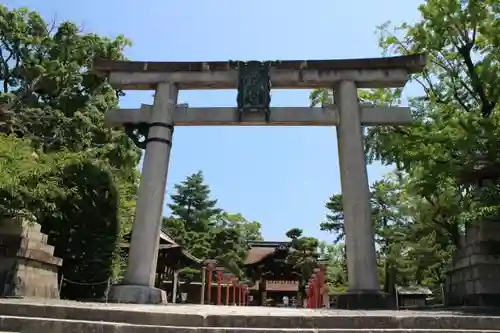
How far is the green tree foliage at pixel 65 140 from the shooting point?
889cm

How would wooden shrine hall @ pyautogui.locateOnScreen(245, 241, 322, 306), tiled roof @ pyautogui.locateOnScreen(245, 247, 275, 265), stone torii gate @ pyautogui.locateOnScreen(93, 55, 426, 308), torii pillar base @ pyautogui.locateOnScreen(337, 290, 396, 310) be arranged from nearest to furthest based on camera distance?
torii pillar base @ pyautogui.locateOnScreen(337, 290, 396, 310)
stone torii gate @ pyautogui.locateOnScreen(93, 55, 426, 308)
wooden shrine hall @ pyautogui.locateOnScreen(245, 241, 322, 306)
tiled roof @ pyautogui.locateOnScreen(245, 247, 275, 265)

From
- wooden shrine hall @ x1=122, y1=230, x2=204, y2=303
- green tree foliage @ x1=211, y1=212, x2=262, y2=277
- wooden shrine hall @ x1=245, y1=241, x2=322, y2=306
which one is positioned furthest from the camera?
wooden shrine hall @ x1=245, y1=241, x2=322, y2=306

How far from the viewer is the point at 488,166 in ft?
27.9

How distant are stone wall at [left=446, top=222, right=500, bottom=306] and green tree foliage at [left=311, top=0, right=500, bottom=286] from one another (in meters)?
0.35

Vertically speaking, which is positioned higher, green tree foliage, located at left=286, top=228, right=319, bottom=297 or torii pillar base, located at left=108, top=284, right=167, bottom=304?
green tree foliage, located at left=286, top=228, right=319, bottom=297

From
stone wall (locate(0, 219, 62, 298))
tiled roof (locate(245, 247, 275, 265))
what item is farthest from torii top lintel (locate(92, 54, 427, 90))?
tiled roof (locate(245, 247, 275, 265))

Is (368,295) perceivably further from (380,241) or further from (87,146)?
(380,241)

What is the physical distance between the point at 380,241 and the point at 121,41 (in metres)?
18.9

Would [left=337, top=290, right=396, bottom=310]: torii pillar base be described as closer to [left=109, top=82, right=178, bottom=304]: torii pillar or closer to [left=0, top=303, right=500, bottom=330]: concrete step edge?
[left=0, top=303, right=500, bottom=330]: concrete step edge

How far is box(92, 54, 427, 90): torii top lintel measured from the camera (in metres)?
10.6

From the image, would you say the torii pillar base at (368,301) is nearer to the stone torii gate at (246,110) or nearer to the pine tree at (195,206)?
the stone torii gate at (246,110)

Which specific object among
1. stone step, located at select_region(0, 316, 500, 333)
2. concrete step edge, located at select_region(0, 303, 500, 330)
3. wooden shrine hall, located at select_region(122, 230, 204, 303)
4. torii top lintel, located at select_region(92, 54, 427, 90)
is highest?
torii top lintel, located at select_region(92, 54, 427, 90)

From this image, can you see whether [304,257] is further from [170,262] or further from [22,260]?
[22,260]

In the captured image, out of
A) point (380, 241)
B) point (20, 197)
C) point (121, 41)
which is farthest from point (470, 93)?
point (380, 241)
